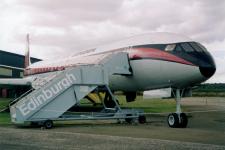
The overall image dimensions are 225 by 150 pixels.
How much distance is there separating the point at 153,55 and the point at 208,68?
9.99ft

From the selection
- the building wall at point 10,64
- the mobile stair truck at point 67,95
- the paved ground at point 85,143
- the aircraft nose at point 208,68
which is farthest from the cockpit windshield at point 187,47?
the building wall at point 10,64

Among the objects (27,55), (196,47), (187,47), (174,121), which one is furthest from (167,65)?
(27,55)

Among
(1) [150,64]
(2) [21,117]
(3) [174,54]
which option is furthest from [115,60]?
(2) [21,117]

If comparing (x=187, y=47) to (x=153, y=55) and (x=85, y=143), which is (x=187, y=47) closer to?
(x=153, y=55)

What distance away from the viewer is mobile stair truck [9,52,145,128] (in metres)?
16.4

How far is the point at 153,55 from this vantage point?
18734 millimetres

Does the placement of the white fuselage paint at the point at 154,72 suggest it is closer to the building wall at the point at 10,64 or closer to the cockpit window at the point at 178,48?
the cockpit window at the point at 178,48

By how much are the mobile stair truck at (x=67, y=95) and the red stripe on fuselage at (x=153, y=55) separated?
1.66ft

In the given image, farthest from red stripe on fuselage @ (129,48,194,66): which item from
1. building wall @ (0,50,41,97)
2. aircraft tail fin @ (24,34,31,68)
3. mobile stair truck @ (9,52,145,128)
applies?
building wall @ (0,50,41,97)

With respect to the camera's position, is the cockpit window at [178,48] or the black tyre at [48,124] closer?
the black tyre at [48,124]

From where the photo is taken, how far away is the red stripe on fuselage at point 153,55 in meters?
17.6

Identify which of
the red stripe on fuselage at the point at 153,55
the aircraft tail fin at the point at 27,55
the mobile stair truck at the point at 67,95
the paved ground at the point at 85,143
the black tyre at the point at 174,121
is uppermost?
the aircraft tail fin at the point at 27,55

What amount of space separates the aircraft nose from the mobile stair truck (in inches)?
168

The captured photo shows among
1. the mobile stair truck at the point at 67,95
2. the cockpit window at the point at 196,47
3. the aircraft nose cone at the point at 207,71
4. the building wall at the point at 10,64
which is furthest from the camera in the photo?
the building wall at the point at 10,64
